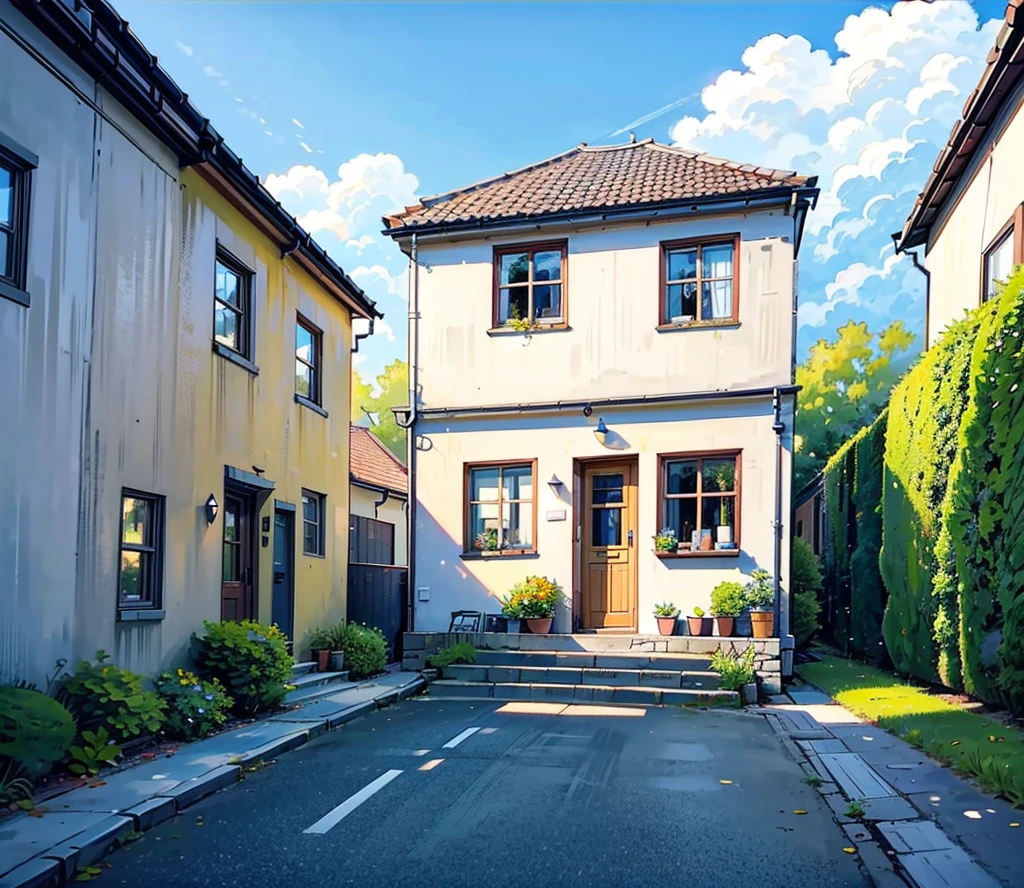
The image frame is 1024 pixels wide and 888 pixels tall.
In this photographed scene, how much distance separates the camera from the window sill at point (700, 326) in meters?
14.5

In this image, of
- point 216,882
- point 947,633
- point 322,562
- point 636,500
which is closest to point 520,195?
point 636,500

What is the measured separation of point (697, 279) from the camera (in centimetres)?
1483

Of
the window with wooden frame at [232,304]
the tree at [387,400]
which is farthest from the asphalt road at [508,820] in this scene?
→ the tree at [387,400]

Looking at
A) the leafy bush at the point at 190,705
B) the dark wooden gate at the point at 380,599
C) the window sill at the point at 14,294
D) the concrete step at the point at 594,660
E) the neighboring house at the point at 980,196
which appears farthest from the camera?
the dark wooden gate at the point at 380,599

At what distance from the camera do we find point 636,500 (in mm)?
14844

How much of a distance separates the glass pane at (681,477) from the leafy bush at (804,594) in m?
1.77

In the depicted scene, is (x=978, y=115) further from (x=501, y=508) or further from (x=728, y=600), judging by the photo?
(x=501, y=508)

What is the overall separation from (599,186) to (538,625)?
732 cm

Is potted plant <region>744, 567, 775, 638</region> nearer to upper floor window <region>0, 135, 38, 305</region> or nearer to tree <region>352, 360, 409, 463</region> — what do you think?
upper floor window <region>0, 135, 38, 305</region>

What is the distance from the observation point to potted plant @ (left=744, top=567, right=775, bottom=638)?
13.5 meters

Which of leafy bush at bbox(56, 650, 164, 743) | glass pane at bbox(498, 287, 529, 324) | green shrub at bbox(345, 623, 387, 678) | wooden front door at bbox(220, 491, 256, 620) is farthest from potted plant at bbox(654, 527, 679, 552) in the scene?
leafy bush at bbox(56, 650, 164, 743)

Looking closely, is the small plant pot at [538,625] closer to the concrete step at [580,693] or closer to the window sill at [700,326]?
the concrete step at [580,693]

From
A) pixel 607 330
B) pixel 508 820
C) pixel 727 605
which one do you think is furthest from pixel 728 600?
pixel 508 820

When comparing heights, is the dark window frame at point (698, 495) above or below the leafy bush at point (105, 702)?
above
